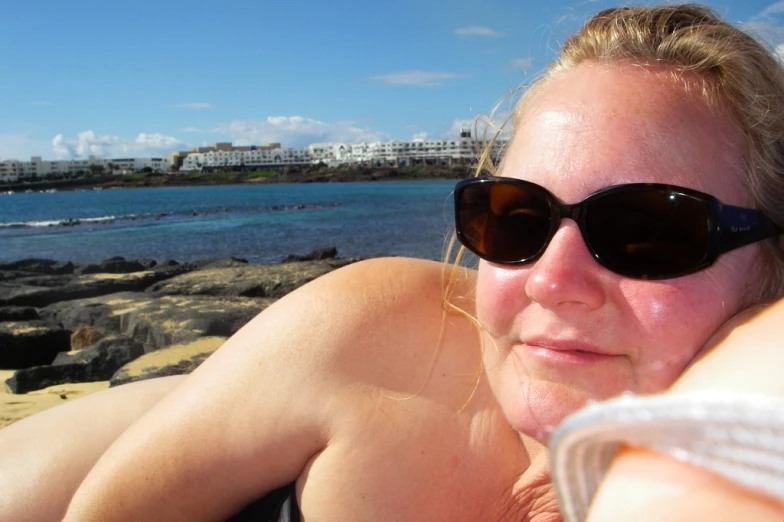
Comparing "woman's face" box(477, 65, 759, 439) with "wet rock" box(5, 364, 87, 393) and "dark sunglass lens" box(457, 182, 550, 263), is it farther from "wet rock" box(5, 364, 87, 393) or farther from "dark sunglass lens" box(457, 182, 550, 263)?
"wet rock" box(5, 364, 87, 393)

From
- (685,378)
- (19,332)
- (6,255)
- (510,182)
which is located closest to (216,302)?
(19,332)

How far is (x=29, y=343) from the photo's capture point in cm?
630

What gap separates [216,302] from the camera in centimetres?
682

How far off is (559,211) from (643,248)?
159 millimetres

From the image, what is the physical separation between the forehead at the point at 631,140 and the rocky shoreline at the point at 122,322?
3.34 metres

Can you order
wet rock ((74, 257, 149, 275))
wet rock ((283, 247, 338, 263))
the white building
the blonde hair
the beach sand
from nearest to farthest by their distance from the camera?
the blonde hair < the beach sand < wet rock ((74, 257, 149, 275)) < wet rock ((283, 247, 338, 263)) < the white building

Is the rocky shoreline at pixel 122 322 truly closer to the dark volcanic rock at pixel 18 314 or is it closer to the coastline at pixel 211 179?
the dark volcanic rock at pixel 18 314

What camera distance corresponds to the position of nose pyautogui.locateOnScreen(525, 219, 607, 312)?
1.13 metres

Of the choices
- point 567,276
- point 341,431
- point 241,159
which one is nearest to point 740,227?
point 567,276

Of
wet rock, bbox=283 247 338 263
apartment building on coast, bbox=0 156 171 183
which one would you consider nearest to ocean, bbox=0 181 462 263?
wet rock, bbox=283 247 338 263

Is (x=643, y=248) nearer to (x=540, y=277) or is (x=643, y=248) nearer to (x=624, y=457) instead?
(x=540, y=277)

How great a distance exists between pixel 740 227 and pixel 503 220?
0.43 metres

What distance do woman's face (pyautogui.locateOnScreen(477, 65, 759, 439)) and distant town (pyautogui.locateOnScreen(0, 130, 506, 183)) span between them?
9125cm

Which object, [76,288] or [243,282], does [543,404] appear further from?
[76,288]
